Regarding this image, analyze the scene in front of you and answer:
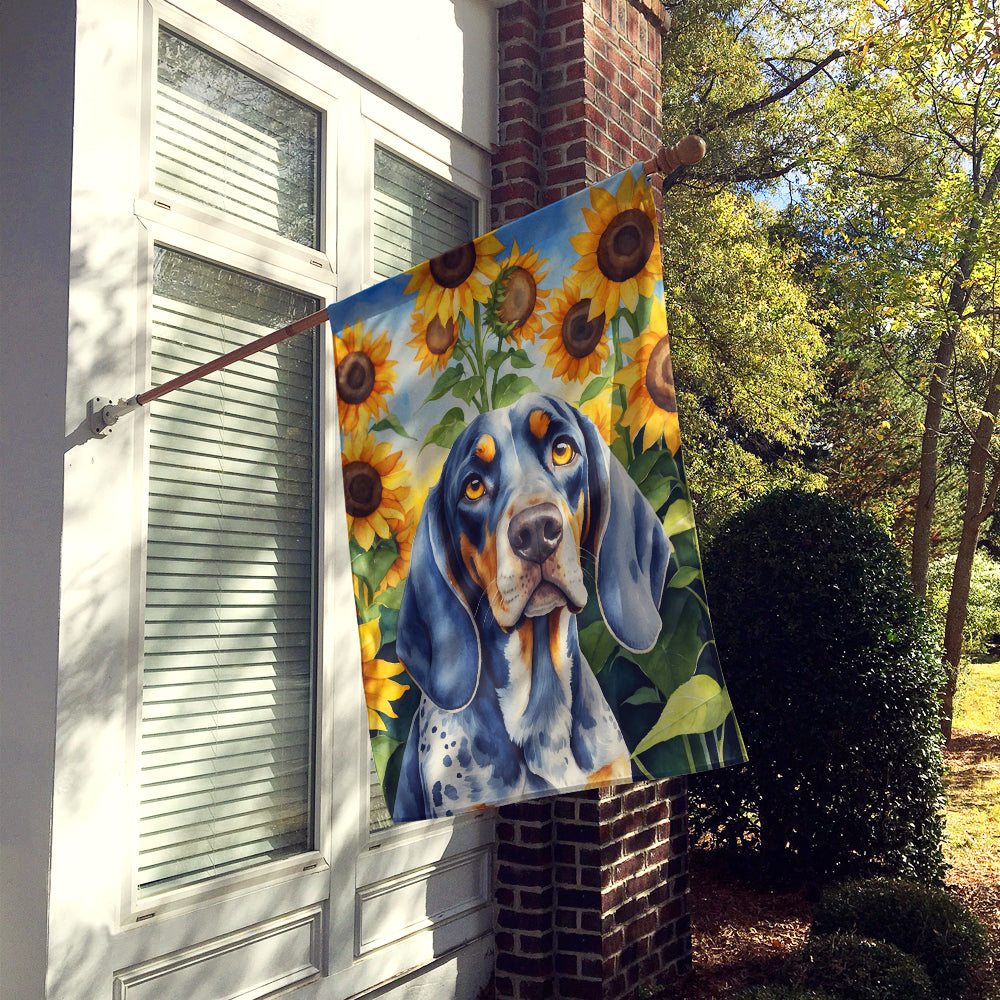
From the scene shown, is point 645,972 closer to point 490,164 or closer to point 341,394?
point 341,394

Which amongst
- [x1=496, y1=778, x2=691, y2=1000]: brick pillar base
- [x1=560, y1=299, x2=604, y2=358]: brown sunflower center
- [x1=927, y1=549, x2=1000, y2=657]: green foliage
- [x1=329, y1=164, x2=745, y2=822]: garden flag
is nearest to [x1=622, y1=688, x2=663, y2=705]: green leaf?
[x1=329, y1=164, x2=745, y2=822]: garden flag

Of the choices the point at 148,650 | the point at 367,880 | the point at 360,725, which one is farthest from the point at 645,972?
the point at 148,650

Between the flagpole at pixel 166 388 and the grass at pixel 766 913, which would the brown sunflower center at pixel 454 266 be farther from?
the grass at pixel 766 913

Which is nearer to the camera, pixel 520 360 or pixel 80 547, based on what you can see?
pixel 520 360

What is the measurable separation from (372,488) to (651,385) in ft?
2.55

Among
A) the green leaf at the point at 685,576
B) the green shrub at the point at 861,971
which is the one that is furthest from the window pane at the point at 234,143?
the green shrub at the point at 861,971

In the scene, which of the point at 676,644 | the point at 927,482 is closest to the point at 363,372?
Result: the point at 676,644

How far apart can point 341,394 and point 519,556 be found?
2.22ft

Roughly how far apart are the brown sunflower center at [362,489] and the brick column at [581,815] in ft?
7.08

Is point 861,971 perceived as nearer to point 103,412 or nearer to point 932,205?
point 103,412

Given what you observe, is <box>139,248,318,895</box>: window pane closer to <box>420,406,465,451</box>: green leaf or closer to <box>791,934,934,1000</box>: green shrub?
<box>420,406,465,451</box>: green leaf

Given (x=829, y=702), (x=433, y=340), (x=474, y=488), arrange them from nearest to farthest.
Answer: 1. (x=474, y=488)
2. (x=433, y=340)
3. (x=829, y=702)

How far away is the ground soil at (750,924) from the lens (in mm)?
4523

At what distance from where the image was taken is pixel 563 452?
2.32m
